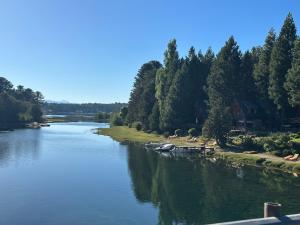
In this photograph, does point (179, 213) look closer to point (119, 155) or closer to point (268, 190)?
point (268, 190)

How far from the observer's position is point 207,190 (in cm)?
4156

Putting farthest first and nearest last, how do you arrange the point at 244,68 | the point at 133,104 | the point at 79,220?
the point at 133,104, the point at 244,68, the point at 79,220

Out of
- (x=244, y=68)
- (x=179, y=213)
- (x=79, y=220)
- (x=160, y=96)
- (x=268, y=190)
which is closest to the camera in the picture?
(x=79, y=220)

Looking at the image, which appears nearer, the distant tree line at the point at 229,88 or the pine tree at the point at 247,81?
the distant tree line at the point at 229,88

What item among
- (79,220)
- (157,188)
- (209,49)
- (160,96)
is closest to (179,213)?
(79,220)

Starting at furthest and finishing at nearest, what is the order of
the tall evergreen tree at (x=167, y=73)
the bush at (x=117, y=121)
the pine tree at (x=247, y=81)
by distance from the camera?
the bush at (x=117, y=121)
the tall evergreen tree at (x=167, y=73)
the pine tree at (x=247, y=81)

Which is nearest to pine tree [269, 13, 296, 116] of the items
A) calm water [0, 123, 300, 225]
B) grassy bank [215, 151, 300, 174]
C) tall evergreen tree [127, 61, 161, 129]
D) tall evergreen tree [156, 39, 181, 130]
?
grassy bank [215, 151, 300, 174]

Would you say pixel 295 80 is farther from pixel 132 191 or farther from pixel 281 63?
pixel 132 191

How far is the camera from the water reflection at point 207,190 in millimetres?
32438

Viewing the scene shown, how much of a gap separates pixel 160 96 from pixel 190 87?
10.8 meters

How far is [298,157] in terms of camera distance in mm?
55750

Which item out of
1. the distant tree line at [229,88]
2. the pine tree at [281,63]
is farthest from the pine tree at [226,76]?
the pine tree at [281,63]

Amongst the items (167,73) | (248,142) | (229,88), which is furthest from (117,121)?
(248,142)

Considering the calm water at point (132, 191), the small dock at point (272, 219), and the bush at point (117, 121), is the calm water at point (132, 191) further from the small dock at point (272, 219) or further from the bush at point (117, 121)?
the bush at point (117, 121)
